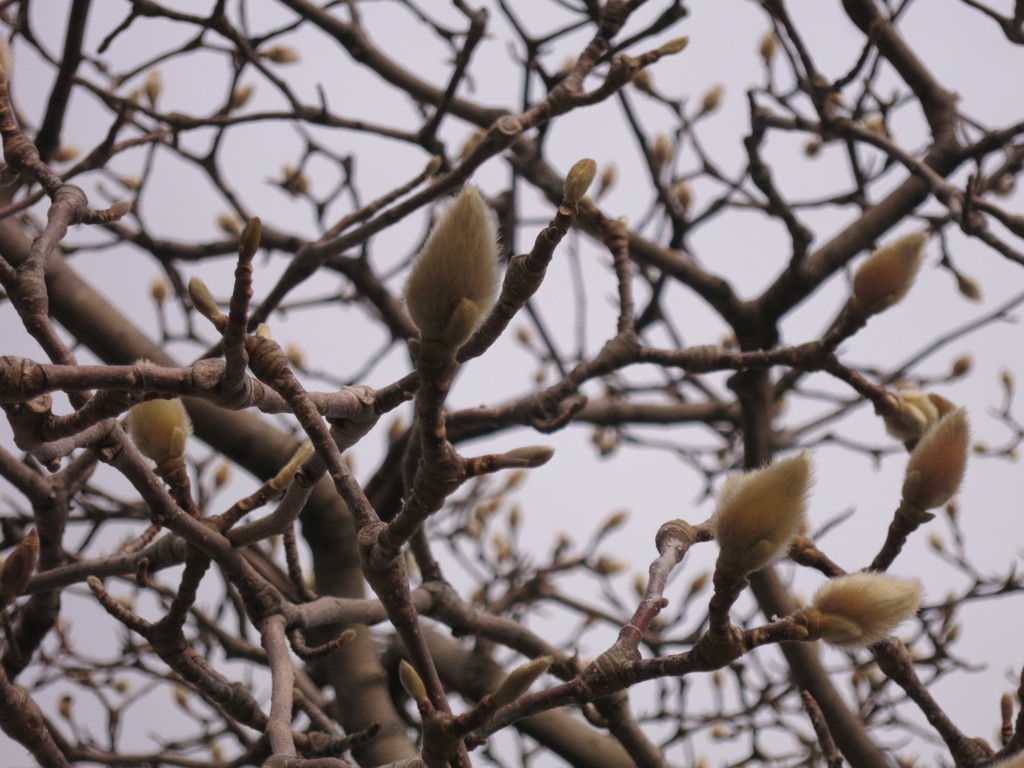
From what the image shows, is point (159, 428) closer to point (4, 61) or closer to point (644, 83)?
point (4, 61)

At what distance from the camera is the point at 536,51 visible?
1736mm

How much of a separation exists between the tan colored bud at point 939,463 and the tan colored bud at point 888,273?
282mm

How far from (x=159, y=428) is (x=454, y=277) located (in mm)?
464

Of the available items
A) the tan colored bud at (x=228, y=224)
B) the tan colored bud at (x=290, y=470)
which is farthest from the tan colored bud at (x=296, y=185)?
the tan colored bud at (x=290, y=470)

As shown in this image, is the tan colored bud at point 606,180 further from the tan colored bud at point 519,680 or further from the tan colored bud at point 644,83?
the tan colored bud at point 519,680

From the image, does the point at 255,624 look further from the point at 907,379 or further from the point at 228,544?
the point at 907,379

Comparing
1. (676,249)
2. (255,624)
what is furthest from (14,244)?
(676,249)

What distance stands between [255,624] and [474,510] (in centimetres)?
181

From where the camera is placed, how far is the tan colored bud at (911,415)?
3.84 feet

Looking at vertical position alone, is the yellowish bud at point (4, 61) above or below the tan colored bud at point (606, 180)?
below

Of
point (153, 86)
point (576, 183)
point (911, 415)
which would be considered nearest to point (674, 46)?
point (911, 415)

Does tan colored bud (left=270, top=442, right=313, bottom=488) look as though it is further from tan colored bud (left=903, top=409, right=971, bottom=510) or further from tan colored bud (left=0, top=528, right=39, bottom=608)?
tan colored bud (left=903, top=409, right=971, bottom=510)

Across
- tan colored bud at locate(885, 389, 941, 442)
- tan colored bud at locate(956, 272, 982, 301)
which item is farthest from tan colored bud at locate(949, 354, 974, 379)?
tan colored bud at locate(885, 389, 941, 442)

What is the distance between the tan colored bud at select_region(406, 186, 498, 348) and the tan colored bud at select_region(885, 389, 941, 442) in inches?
33.6
